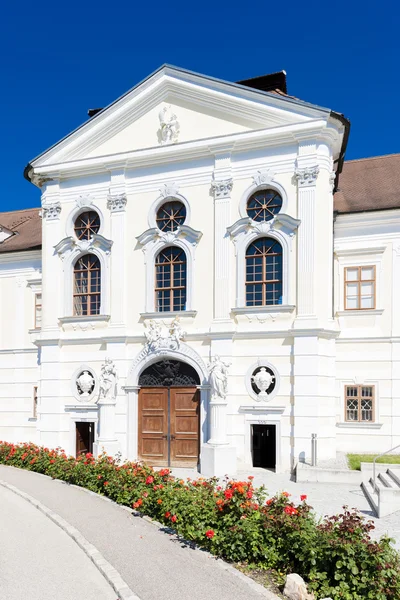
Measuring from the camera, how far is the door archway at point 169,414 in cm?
2125

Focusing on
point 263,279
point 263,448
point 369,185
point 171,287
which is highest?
point 369,185

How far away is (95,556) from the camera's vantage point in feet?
32.0

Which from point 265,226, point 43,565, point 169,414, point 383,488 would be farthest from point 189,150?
point 43,565

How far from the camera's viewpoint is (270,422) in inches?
798

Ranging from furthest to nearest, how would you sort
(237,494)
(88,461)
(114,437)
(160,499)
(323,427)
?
(114,437), (323,427), (88,461), (160,499), (237,494)

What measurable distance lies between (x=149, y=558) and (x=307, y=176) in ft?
47.2

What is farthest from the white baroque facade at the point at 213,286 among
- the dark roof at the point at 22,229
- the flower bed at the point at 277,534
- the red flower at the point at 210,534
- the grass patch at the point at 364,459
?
the red flower at the point at 210,534

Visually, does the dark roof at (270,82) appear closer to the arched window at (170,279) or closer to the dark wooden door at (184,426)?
the arched window at (170,279)

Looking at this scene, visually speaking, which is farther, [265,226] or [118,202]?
[118,202]

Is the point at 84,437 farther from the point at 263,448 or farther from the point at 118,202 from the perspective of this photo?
the point at 118,202

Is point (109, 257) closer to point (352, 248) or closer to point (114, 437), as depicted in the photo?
point (114, 437)

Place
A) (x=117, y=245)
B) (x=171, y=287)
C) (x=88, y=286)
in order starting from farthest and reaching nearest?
1. (x=88, y=286)
2. (x=117, y=245)
3. (x=171, y=287)

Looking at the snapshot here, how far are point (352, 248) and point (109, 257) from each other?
30.3ft

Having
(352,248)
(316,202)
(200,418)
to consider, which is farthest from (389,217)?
(200,418)
